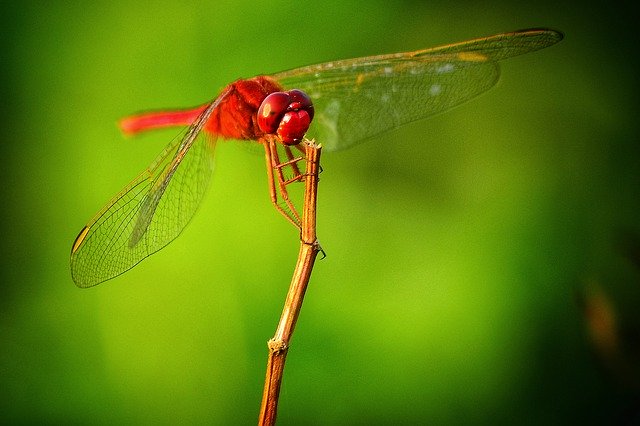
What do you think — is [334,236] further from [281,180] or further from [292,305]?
[292,305]

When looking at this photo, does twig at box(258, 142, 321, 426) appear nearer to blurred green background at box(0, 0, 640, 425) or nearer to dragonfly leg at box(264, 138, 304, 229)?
dragonfly leg at box(264, 138, 304, 229)

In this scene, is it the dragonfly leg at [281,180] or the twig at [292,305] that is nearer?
the twig at [292,305]

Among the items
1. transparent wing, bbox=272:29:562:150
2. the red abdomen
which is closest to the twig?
the red abdomen

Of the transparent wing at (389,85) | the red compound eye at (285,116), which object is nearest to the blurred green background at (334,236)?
the transparent wing at (389,85)

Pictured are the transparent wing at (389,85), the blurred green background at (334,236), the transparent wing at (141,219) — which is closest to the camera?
the transparent wing at (141,219)

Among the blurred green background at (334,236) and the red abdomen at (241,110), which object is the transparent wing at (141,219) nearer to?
the red abdomen at (241,110)

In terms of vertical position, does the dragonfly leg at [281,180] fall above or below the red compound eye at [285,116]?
below

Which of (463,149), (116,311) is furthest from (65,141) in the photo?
(463,149)

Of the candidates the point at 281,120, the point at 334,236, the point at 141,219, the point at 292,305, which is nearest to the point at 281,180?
the point at 281,120

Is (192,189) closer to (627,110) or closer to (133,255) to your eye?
(133,255)
